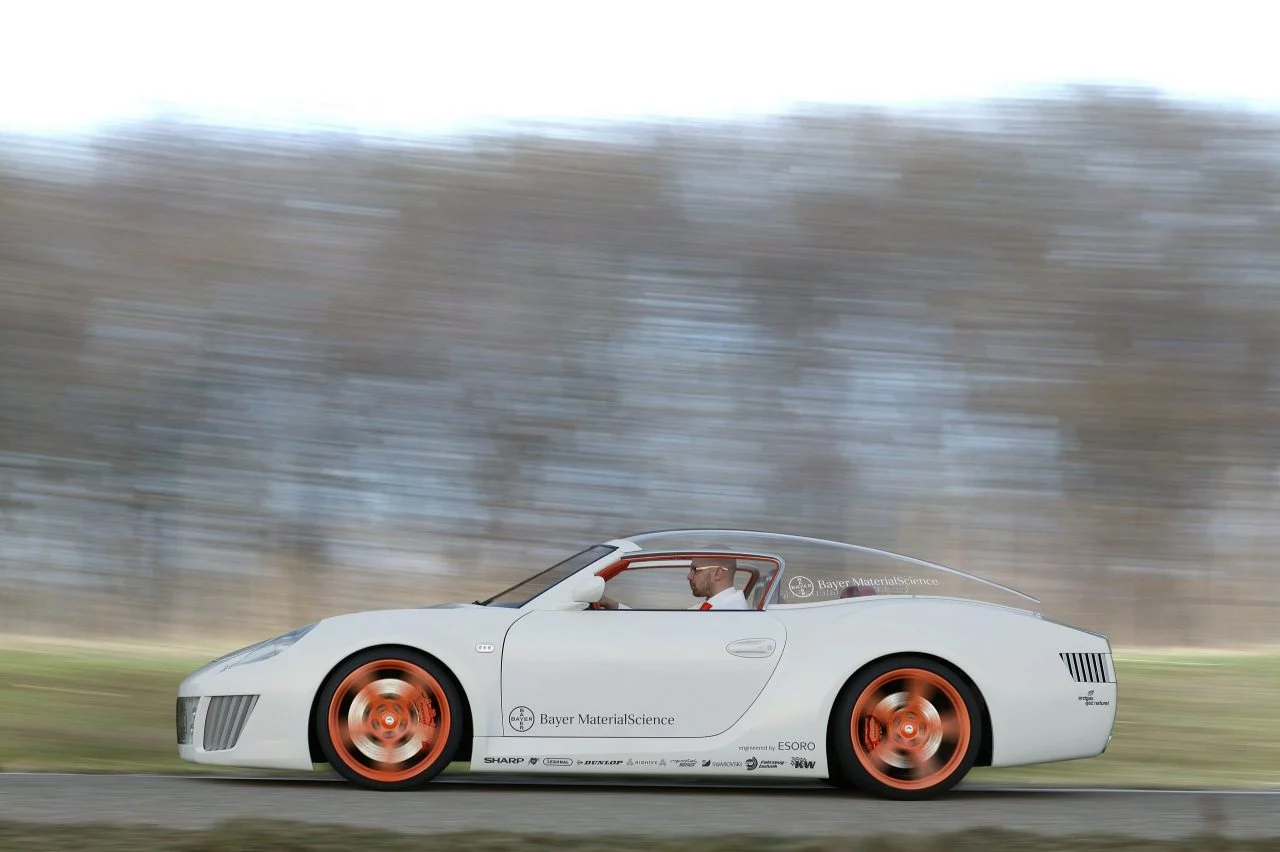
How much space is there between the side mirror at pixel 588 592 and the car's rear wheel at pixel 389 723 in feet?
2.27

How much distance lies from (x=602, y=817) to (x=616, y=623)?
1.08 meters

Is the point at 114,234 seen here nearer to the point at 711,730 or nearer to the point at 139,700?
the point at 139,700

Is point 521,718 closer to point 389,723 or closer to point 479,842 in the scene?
point 389,723

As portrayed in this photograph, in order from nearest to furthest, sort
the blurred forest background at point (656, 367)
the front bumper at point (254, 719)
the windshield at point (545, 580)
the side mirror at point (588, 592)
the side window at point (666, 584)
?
the front bumper at point (254, 719)
the side mirror at point (588, 592)
the windshield at point (545, 580)
the side window at point (666, 584)
the blurred forest background at point (656, 367)

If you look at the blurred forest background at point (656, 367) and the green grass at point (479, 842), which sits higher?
the blurred forest background at point (656, 367)

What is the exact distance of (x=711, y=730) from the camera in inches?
269

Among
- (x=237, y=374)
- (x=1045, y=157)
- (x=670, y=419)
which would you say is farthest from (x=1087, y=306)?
(x=237, y=374)

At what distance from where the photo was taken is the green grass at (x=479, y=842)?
522 cm

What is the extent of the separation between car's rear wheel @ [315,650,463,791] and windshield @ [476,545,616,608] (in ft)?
1.87

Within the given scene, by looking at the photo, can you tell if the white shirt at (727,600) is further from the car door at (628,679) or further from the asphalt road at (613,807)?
the asphalt road at (613,807)

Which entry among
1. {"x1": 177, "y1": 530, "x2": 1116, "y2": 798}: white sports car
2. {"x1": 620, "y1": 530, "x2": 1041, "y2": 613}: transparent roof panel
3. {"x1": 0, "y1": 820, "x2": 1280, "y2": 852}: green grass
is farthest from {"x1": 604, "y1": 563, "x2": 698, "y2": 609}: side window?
{"x1": 0, "y1": 820, "x2": 1280, "y2": 852}: green grass

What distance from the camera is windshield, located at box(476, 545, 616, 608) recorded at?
7.25 metres

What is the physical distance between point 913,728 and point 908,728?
28mm

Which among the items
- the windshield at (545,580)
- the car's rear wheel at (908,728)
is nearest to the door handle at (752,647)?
the car's rear wheel at (908,728)
